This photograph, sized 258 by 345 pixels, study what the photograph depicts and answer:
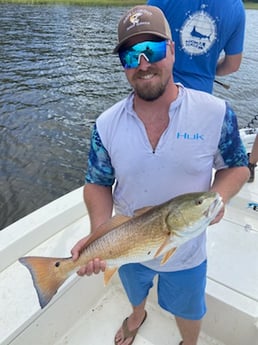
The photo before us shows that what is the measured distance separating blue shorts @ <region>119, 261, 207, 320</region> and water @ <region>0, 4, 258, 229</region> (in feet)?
13.8

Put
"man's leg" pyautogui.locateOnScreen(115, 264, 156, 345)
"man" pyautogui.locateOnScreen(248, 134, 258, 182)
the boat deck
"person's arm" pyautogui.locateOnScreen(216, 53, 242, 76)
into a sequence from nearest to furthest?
A: "man's leg" pyautogui.locateOnScreen(115, 264, 156, 345), the boat deck, "person's arm" pyautogui.locateOnScreen(216, 53, 242, 76), "man" pyautogui.locateOnScreen(248, 134, 258, 182)

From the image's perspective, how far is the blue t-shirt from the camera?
121 inches

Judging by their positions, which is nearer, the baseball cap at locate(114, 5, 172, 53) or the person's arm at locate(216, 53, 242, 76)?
the baseball cap at locate(114, 5, 172, 53)

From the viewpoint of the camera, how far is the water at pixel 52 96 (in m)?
7.32

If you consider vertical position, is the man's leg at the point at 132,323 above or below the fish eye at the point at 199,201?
below

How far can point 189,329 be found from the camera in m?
2.56

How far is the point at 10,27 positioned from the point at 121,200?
17.8 meters

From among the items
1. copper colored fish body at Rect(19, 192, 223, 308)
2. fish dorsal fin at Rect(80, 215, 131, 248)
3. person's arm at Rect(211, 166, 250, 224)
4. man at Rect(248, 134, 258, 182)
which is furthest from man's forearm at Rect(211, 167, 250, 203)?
man at Rect(248, 134, 258, 182)

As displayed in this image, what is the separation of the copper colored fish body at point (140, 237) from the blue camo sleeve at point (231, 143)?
14.3 inches

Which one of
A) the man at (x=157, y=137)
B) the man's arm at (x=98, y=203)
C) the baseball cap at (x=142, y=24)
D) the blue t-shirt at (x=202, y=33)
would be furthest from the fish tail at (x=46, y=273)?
the blue t-shirt at (x=202, y=33)

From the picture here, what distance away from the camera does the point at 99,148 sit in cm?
211

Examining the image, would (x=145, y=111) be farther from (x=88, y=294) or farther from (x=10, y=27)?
(x=10, y=27)

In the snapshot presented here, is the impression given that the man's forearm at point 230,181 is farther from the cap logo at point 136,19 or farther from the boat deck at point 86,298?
the boat deck at point 86,298

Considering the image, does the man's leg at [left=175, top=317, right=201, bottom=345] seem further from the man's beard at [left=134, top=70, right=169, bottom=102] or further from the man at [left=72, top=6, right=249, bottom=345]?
the man's beard at [left=134, top=70, right=169, bottom=102]
